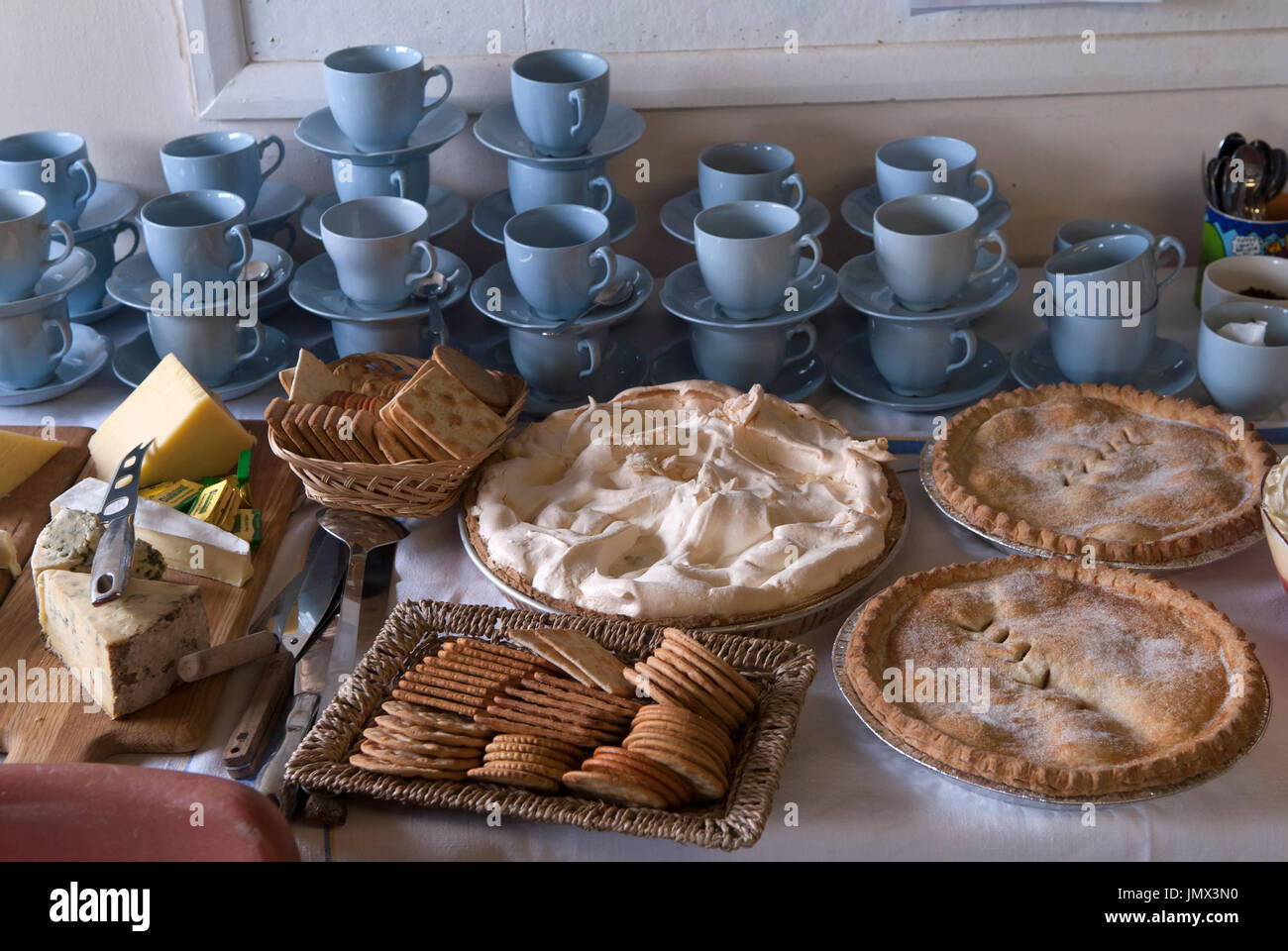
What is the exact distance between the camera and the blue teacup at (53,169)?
1.75 m

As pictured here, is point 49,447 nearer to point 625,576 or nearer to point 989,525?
point 625,576

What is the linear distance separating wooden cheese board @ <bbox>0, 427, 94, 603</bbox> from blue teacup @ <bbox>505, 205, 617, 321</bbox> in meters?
0.62

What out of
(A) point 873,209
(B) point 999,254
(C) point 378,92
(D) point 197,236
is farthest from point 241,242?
(B) point 999,254

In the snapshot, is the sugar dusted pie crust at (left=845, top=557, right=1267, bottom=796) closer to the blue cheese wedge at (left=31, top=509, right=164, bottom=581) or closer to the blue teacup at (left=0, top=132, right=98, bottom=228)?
the blue cheese wedge at (left=31, top=509, right=164, bottom=581)

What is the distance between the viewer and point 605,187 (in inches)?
69.2

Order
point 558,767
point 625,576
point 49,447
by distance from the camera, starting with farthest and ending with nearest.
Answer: point 49,447 → point 625,576 → point 558,767

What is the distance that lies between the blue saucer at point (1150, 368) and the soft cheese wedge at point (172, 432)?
106cm

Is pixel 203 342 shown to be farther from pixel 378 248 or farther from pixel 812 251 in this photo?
pixel 812 251

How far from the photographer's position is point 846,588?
1278 millimetres

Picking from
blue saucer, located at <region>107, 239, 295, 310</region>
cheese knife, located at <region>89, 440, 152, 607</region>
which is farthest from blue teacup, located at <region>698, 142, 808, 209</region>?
cheese knife, located at <region>89, 440, 152, 607</region>

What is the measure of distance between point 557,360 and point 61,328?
72 centimetres

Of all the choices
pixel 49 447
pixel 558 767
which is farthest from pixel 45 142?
pixel 558 767

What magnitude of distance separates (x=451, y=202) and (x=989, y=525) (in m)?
0.94

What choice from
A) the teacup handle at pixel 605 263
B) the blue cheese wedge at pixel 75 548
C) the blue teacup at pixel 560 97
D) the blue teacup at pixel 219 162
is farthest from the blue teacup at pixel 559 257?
the blue cheese wedge at pixel 75 548
